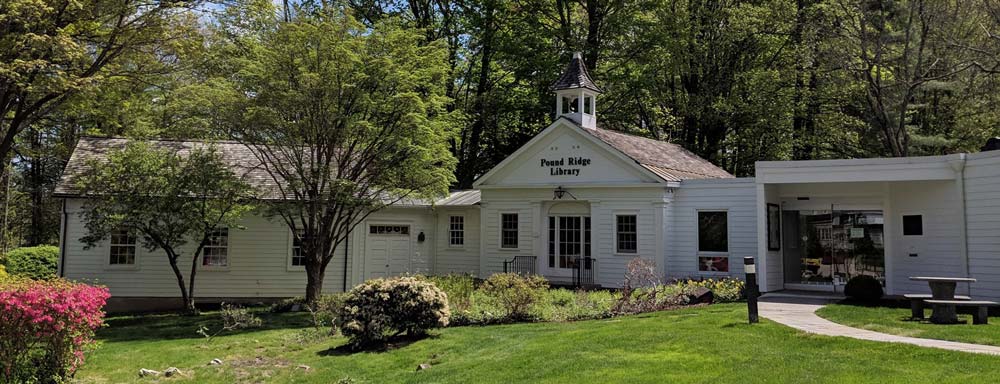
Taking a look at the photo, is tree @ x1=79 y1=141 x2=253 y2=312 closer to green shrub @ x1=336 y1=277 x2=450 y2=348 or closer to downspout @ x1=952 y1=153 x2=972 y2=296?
green shrub @ x1=336 y1=277 x2=450 y2=348

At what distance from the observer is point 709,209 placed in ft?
57.4

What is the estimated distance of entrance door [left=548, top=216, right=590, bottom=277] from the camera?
62.6 feet

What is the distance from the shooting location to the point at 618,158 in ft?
60.1

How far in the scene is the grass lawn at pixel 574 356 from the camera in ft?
23.5

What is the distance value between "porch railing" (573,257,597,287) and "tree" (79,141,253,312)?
9065 millimetres

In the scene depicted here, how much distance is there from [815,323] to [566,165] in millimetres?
9862

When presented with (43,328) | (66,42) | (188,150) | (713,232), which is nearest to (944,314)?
(713,232)

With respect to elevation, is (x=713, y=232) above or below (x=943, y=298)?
above

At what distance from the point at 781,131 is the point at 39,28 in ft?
88.0

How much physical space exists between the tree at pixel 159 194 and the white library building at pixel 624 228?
2.01 meters

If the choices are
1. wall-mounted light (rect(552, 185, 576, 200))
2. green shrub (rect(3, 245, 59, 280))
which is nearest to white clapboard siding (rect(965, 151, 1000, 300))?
wall-mounted light (rect(552, 185, 576, 200))

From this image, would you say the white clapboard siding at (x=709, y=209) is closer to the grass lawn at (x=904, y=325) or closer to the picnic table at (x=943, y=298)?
the grass lawn at (x=904, y=325)

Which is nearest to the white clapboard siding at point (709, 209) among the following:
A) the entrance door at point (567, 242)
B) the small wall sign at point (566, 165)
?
the entrance door at point (567, 242)

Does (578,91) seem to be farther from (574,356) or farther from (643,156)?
(574,356)
